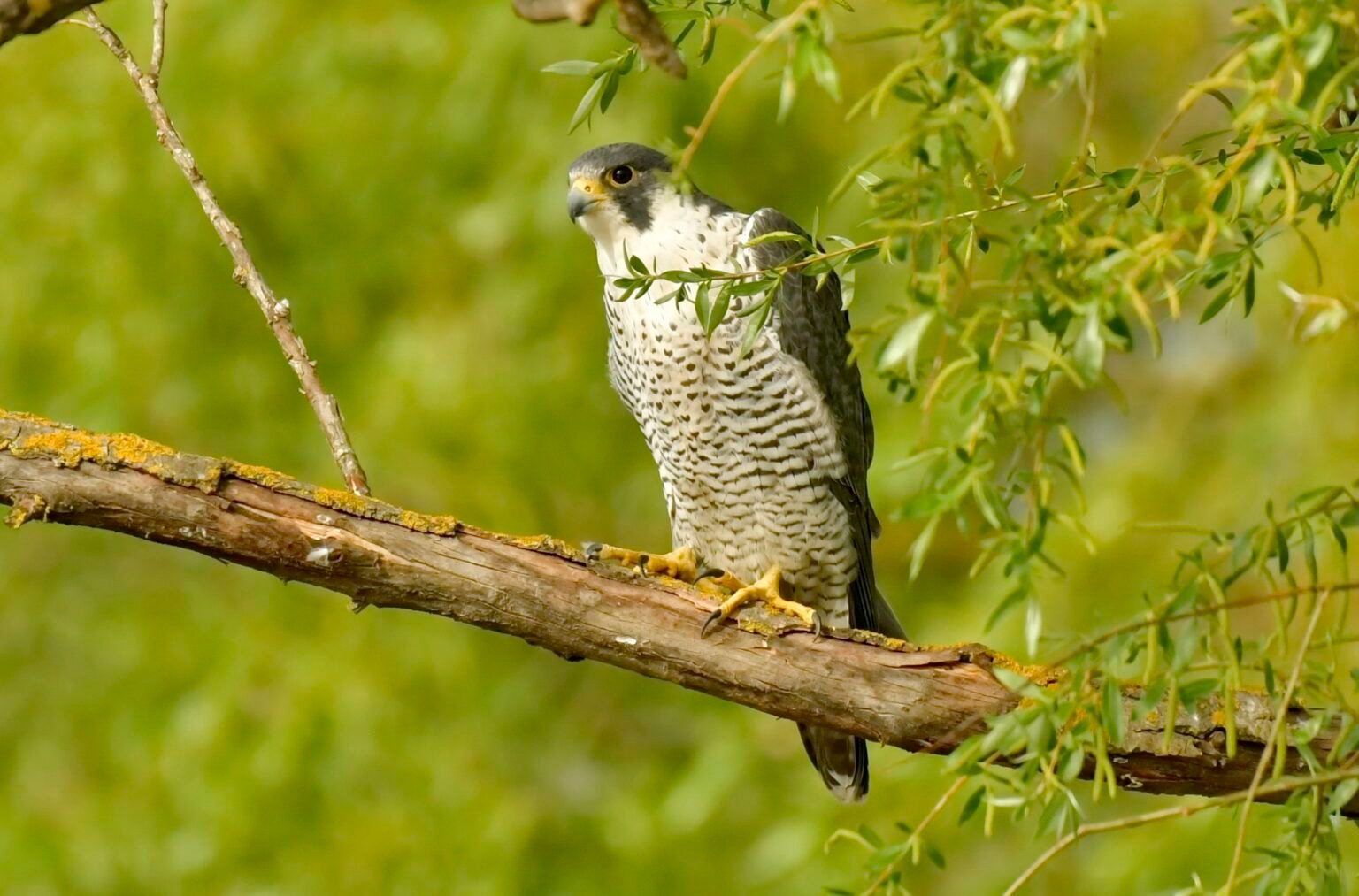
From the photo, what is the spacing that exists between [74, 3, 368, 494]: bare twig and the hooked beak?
110 centimetres

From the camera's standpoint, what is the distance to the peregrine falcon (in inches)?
139

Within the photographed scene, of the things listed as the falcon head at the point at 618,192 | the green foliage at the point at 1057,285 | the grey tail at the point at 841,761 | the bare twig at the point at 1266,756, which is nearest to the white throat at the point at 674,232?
the falcon head at the point at 618,192

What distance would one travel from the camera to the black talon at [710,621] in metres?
2.79

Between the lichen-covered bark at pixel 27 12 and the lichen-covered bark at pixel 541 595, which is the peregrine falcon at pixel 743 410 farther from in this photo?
the lichen-covered bark at pixel 27 12

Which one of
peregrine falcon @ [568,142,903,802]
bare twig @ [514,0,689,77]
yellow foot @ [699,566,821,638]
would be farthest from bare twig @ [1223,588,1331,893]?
peregrine falcon @ [568,142,903,802]

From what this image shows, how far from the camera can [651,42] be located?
5.41 feet

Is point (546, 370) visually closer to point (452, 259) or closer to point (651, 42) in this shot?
point (452, 259)

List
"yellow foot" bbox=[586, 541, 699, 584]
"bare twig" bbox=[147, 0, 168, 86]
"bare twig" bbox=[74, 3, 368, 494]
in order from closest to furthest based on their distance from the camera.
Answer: "bare twig" bbox=[147, 0, 168, 86], "bare twig" bbox=[74, 3, 368, 494], "yellow foot" bbox=[586, 541, 699, 584]

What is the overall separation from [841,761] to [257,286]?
6.60ft

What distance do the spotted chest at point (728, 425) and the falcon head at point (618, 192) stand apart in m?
0.04

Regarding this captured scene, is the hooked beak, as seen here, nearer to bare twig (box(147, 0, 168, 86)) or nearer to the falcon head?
the falcon head

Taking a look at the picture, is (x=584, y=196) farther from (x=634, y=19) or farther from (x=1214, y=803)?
(x=1214, y=803)

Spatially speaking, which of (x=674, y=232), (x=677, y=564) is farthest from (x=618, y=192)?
(x=677, y=564)

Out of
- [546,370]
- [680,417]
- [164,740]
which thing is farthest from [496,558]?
A: [164,740]
